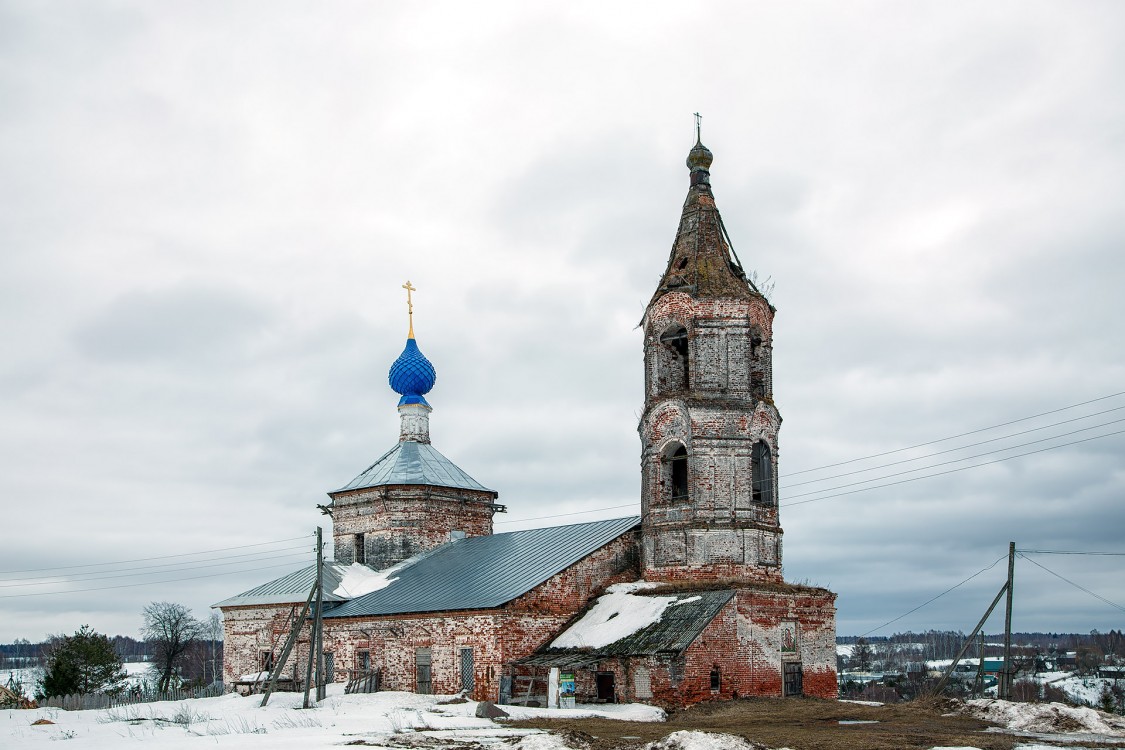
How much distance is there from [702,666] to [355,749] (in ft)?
30.0

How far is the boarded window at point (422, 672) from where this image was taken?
87.6ft

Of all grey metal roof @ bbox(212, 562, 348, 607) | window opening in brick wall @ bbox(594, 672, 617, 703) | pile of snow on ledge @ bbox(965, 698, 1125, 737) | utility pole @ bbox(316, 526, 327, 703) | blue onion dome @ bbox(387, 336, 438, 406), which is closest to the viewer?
pile of snow on ledge @ bbox(965, 698, 1125, 737)

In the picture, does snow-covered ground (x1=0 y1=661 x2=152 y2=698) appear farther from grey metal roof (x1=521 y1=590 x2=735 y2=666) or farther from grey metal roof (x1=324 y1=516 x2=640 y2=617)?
grey metal roof (x1=521 y1=590 x2=735 y2=666)

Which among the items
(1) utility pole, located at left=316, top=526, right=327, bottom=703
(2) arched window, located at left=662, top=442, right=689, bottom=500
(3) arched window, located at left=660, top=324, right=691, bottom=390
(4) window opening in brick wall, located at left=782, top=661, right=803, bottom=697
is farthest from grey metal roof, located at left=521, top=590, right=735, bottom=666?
(3) arched window, located at left=660, top=324, right=691, bottom=390

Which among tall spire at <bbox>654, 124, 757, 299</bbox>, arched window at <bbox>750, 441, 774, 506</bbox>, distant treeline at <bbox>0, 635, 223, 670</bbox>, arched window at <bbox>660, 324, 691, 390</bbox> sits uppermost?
tall spire at <bbox>654, 124, 757, 299</bbox>

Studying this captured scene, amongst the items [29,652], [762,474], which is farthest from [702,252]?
[29,652]

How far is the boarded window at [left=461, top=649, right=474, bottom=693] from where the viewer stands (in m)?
25.5

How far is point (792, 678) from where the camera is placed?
24.8 meters

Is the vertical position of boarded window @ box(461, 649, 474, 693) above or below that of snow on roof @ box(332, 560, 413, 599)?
below

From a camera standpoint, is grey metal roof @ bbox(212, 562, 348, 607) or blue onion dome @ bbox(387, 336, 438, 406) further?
blue onion dome @ bbox(387, 336, 438, 406)

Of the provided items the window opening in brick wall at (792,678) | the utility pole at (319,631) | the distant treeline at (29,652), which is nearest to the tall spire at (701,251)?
the window opening in brick wall at (792,678)

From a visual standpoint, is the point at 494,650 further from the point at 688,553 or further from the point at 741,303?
the point at 741,303

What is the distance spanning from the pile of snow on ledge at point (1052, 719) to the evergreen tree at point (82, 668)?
30185 millimetres

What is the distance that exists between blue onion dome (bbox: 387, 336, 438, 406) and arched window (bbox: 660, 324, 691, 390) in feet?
41.6
